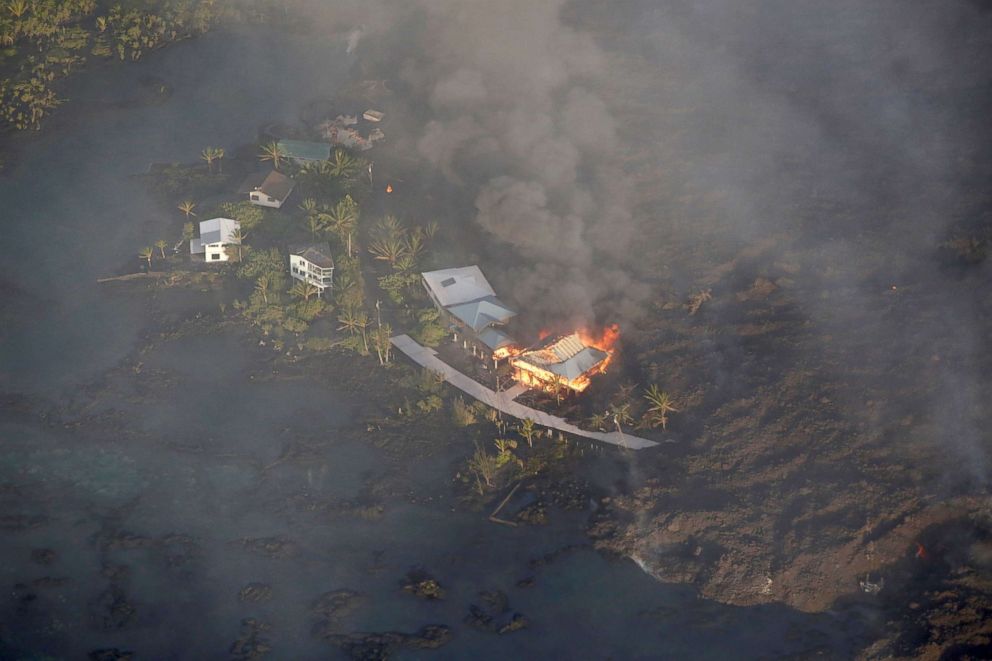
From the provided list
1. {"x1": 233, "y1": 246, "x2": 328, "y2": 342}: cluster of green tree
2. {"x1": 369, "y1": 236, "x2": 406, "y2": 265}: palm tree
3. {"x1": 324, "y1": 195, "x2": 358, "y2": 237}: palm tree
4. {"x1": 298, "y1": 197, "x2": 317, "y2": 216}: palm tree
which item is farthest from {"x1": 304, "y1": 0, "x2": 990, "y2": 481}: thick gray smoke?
{"x1": 233, "y1": 246, "x2": 328, "y2": 342}: cluster of green tree

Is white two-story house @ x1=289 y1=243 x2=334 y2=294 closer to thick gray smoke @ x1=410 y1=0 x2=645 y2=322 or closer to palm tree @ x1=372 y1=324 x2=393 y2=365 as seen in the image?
palm tree @ x1=372 y1=324 x2=393 y2=365

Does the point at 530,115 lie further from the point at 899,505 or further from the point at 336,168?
the point at 899,505

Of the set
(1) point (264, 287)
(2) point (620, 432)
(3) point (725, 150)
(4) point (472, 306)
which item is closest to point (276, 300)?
(1) point (264, 287)

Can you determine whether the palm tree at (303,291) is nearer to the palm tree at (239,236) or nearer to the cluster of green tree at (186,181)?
the palm tree at (239,236)

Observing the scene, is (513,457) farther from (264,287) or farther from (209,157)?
(209,157)

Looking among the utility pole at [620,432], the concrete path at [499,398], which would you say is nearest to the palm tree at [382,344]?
the concrete path at [499,398]

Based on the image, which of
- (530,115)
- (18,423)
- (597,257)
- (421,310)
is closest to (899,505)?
(597,257)

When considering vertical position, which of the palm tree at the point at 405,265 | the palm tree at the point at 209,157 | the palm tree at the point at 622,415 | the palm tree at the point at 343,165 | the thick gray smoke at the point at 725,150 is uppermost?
the thick gray smoke at the point at 725,150
